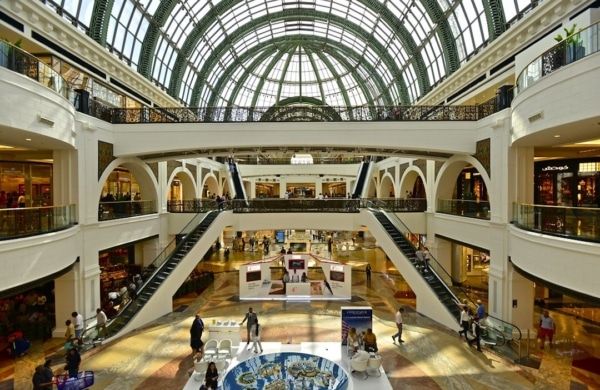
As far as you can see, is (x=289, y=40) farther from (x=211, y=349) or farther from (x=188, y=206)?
(x=211, y=349)

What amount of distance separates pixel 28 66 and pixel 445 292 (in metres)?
15.7

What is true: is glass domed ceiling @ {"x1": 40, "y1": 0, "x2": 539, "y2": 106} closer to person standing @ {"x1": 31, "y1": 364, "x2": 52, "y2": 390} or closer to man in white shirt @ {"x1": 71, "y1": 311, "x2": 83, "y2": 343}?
man in white shirt @ {"x1": 71, "y1": 311, "x2": 83, "y2": 343}

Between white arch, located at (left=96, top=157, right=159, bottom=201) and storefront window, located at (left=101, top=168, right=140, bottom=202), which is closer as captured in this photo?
white arch, located at (left=96, top=157, right=159, bottom=201)

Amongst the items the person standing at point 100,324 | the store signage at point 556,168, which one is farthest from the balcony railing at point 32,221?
the store signage at point 556,168

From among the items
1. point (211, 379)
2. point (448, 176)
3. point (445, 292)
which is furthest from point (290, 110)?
point (211, 379)

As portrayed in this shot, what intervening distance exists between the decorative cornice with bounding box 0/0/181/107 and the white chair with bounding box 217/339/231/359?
12.3 metres

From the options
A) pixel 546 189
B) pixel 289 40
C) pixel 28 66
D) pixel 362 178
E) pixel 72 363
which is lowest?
pixel 72 363

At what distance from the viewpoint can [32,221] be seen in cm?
1028

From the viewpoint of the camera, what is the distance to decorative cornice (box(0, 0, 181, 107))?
12008 millimetres

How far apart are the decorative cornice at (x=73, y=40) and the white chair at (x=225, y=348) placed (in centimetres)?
1233

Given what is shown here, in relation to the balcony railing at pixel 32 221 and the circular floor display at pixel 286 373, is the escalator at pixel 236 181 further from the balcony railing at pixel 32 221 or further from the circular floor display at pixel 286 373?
the circular floor display at pixel 286 373

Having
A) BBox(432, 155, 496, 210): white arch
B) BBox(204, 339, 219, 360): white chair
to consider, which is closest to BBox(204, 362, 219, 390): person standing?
BBox(204, 339, 219, 360): white chair

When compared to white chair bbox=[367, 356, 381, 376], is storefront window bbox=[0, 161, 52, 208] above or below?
above

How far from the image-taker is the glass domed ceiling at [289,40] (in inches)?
728
